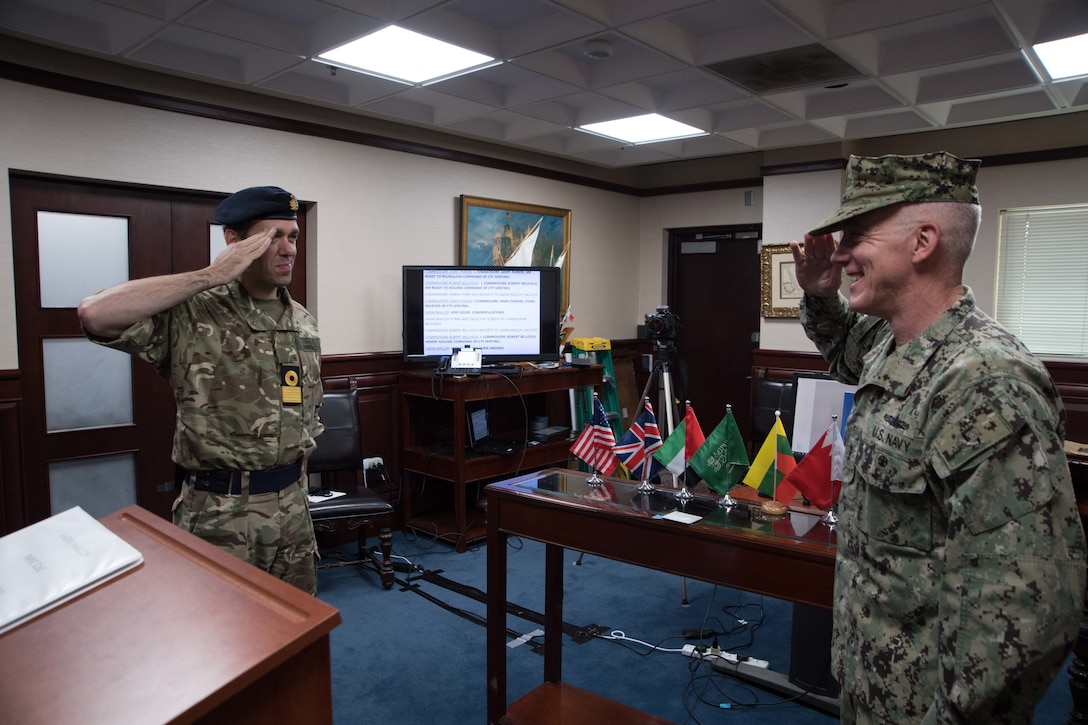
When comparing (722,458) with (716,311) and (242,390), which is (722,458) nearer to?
(242,390)

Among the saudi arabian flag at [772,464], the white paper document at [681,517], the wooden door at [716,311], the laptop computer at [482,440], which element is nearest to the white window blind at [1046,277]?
the wooden door at [716,311]

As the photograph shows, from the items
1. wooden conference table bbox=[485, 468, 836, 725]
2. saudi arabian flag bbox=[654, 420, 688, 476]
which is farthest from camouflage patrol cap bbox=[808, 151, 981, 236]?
saudi arabian flag bbox=[654, 420, 688, 476]

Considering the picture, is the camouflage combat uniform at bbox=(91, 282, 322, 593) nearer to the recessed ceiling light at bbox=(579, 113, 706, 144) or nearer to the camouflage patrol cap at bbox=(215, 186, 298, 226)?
the camouflage patrol cap at bbox=(215, 186, 298, 226)

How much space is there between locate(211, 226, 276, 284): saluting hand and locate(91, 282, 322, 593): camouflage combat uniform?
0.19 m

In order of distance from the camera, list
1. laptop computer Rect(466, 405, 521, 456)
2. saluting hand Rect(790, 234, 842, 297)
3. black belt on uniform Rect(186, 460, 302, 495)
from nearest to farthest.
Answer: saluting hand Rect(790, 234, 842, 297)
black belt on uniform Rect(186, 460, 302, 495)
laptop computer Rect(466, 405, 521, 456)

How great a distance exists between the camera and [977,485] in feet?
3.19

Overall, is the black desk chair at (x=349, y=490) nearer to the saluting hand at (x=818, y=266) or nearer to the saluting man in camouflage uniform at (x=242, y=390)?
the saluting man in camouflage uniform at (x=242, y=390)

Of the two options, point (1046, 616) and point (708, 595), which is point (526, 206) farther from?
point (1046, 616)

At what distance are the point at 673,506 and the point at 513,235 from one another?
134 inches

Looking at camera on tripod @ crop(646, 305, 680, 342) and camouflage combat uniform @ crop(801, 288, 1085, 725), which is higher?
camera on tripod @ crop(646, 305, 680, 342)

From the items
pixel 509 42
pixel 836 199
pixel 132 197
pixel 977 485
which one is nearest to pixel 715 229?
pixel 836 199

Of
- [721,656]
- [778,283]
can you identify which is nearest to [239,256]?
[721,656]

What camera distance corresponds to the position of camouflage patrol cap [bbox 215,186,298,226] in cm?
183

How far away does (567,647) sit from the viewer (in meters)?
2.91
